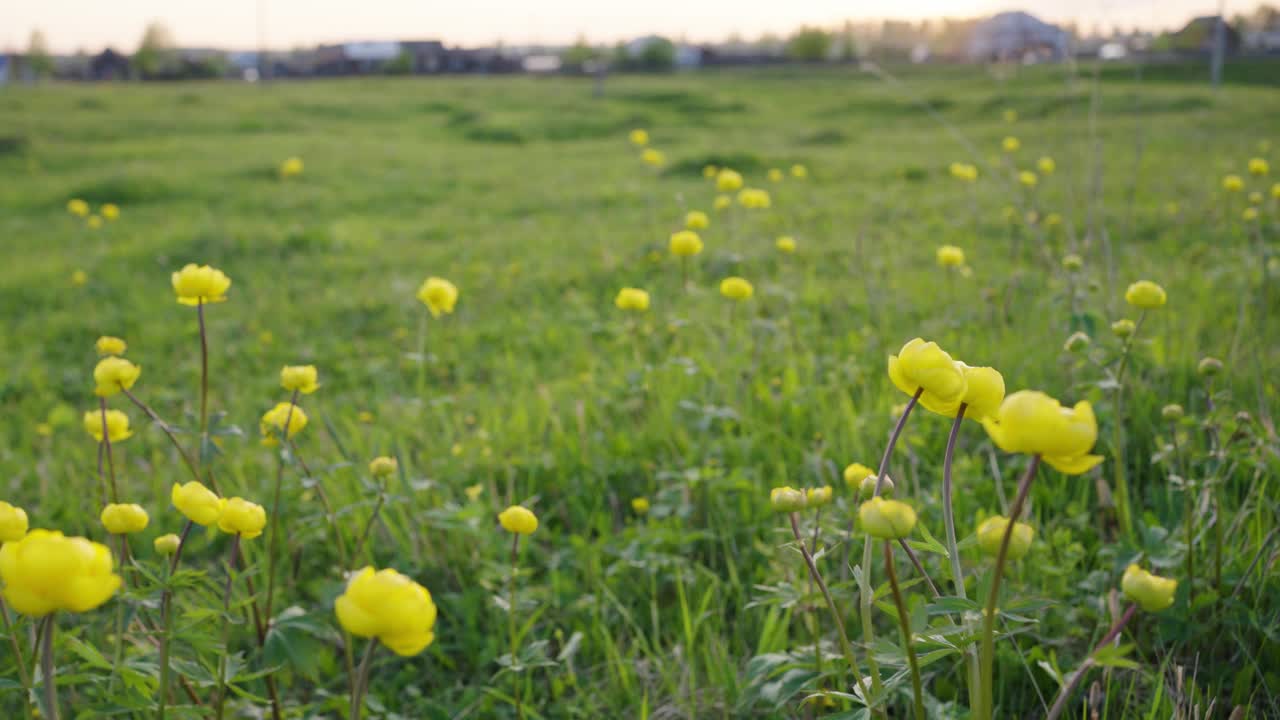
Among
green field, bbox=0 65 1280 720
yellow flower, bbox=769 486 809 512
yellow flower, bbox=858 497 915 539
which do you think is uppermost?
yellow flower, bbox=858 497 915 539

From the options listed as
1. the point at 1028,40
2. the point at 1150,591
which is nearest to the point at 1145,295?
the point at 1150,591

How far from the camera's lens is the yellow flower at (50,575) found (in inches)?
27.1

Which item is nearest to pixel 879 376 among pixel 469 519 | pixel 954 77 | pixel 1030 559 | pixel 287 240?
pixel 1030 559

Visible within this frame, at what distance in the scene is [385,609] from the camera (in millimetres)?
733

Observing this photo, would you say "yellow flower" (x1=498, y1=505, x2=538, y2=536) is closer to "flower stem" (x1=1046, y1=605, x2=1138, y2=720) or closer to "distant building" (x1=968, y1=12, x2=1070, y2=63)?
"flower stem" (x1=1046, y1=605, x2=1138, y2=720)

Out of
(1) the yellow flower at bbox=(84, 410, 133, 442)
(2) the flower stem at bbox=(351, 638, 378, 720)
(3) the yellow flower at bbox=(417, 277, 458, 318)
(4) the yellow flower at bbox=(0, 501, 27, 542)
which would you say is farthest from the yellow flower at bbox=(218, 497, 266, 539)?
(3) the yellow flower at bbox=(417, 277, 458, 318)

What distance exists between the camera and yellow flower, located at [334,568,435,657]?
2.41 ft

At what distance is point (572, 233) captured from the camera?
5.99m

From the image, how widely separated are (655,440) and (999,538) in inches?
63.2

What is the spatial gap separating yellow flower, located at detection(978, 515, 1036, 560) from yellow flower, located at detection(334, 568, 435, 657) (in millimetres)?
505

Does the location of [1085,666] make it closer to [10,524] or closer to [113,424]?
[10,524]

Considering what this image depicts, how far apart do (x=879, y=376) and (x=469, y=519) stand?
1463mm

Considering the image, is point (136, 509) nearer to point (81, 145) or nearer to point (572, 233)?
point (572, 233)

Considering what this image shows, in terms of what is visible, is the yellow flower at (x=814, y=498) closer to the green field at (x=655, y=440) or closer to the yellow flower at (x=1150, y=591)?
the green field at (x=655, y=440)
